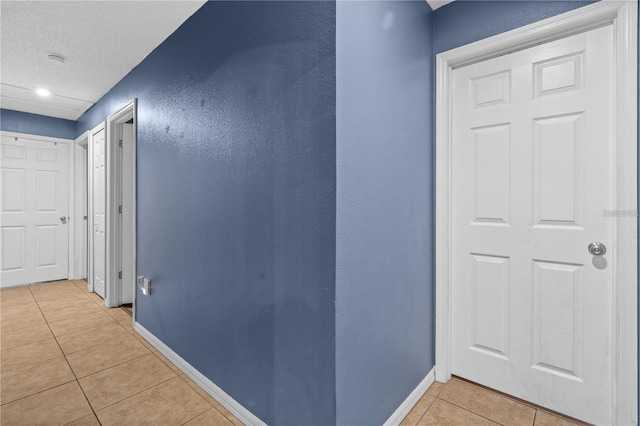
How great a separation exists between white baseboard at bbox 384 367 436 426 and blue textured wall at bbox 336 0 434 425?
31 millimetres

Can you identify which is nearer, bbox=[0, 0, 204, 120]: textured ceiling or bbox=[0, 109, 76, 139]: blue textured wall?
bbox=[0, 0, 204, 120]: textured ceiling

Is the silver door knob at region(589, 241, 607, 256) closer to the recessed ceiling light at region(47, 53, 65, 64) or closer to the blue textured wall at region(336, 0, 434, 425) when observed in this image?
the blue textured wall at region(336, 0, 434, 425)

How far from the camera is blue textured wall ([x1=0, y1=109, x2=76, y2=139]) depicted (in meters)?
4.20

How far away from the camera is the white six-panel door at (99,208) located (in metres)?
3.61

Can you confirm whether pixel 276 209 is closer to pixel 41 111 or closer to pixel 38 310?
pixel 38 310

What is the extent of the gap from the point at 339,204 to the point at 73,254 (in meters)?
5.34

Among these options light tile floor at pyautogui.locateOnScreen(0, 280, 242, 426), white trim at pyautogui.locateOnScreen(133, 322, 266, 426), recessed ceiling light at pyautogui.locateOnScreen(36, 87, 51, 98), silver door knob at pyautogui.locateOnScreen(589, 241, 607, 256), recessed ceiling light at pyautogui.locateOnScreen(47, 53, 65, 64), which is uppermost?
recessed ceiling light at pyautogui.locateOnScreen(36, 87, 51, 98)

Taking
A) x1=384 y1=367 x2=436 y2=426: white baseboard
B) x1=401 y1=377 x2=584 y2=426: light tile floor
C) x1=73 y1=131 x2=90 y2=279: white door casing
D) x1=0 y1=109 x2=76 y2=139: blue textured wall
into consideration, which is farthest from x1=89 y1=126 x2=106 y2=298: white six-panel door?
x1=401 y1=377 x2=584 y2=426: light tile floor

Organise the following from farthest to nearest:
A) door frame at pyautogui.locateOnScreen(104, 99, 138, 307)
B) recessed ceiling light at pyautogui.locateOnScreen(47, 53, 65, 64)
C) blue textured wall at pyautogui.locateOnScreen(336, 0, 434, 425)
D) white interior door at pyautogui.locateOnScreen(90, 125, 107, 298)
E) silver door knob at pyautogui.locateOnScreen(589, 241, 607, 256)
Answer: white interior door at pyautogui.locateOnScreen(90, 125, 107, 298), door frame at pyautogui.locateOnScreen(104, 99, 138, 307), recessed ceiling light at pyautogui.locateOnScreen(47, 53, 65, 64), silver door knob at pyautogui.locateOnScreen(589, 241, 607, 256), blue textured wall at pyautogui.locateOnScreen(336, 0, 434, 425)

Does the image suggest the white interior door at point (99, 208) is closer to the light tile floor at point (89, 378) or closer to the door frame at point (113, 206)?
the door frame at point (113, 206)

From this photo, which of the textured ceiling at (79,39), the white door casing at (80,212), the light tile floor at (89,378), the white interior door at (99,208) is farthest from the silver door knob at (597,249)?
the white door casing at (80,212)

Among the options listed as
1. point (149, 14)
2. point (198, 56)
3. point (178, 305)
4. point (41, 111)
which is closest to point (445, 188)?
point (198, 56)

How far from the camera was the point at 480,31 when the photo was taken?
1838 millimetres

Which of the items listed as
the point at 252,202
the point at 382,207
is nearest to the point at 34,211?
the point at 252,202
